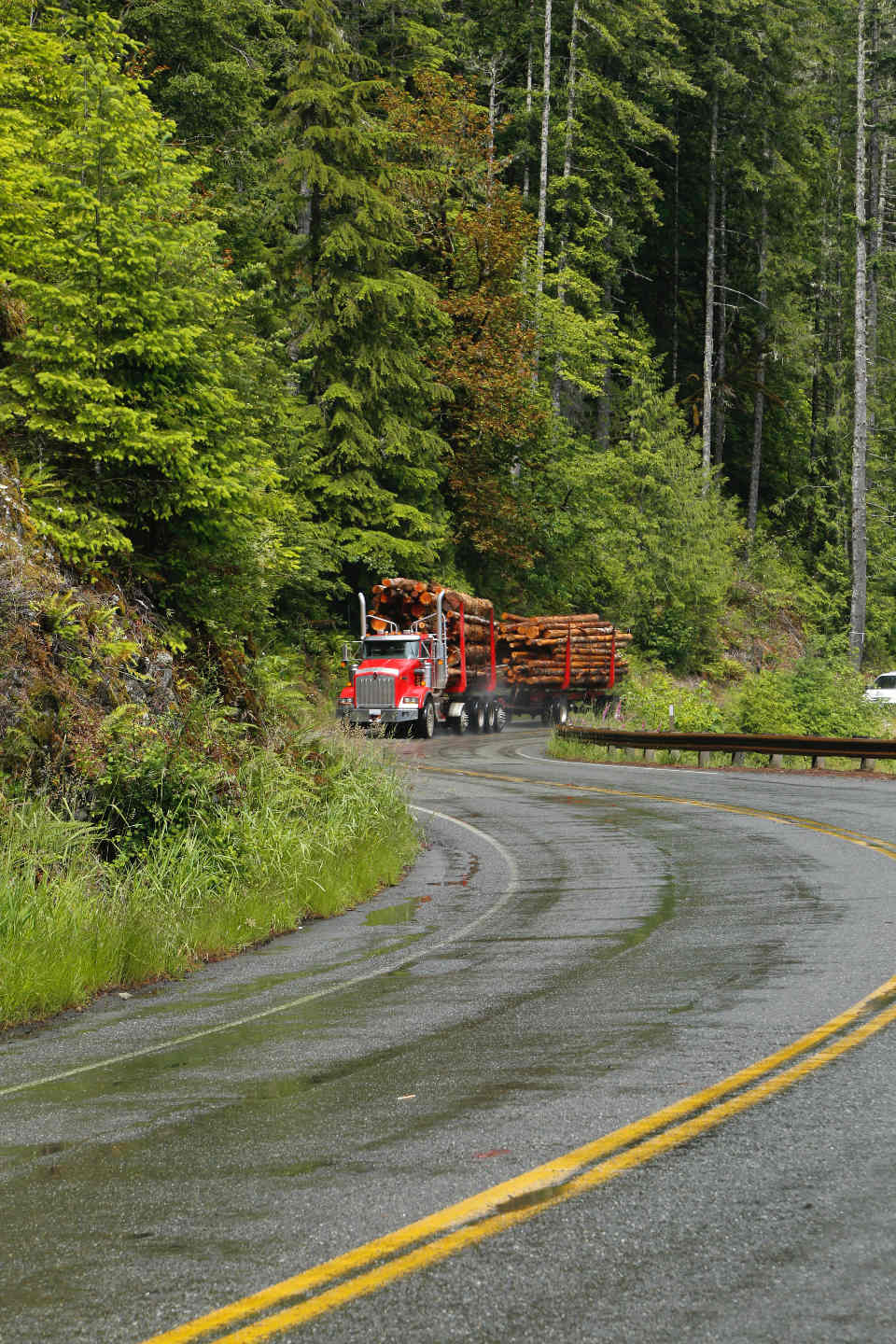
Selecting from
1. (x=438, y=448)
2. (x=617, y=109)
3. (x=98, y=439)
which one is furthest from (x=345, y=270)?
(x=98, y=439)

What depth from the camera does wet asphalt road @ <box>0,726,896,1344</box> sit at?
12.6ft

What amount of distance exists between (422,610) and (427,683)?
2.88 metres

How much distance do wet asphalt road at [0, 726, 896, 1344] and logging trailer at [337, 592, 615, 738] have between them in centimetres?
2190

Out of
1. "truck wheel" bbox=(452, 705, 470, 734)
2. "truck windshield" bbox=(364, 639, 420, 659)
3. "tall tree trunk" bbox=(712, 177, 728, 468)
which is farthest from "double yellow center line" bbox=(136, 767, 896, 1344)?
"tall tree trunk" bbox=(712, 177, 728, 468)

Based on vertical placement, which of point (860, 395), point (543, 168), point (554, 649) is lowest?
point (554, 649)

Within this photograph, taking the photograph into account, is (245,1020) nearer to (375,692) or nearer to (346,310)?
(375,692)

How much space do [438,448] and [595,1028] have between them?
117 ft

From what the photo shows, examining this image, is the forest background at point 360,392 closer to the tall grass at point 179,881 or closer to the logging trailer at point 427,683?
the tall grass at point 179,881

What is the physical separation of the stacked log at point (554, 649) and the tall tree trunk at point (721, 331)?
1802 cm

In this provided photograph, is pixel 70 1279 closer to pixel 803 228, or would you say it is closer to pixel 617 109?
pixel 617 109

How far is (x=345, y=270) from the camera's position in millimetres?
40000

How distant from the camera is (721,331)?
57281 mm

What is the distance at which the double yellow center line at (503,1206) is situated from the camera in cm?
377

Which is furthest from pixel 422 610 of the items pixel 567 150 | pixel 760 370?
pixel 760 370
